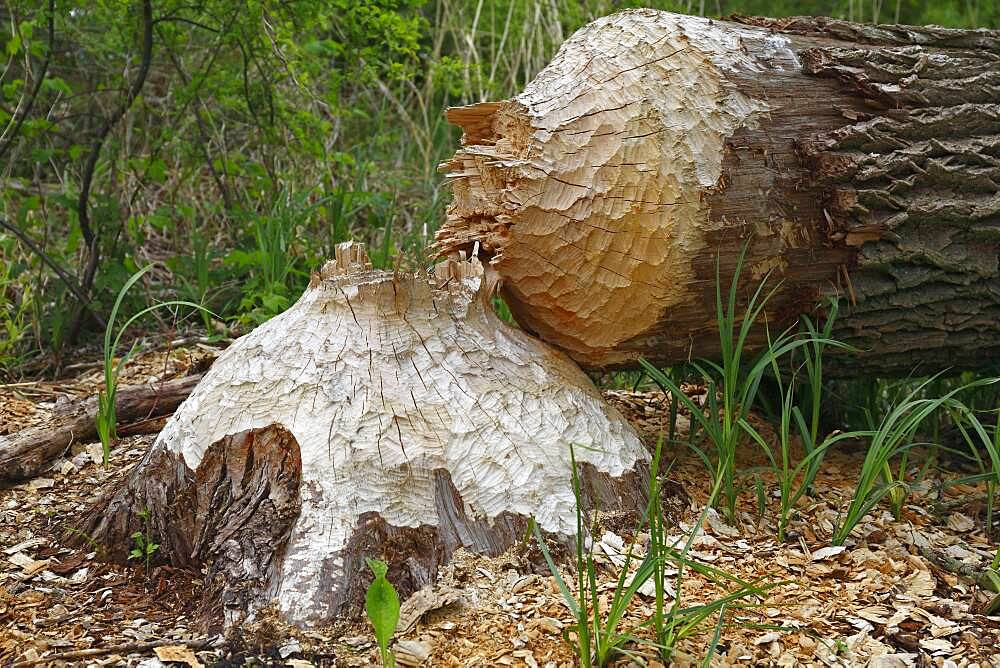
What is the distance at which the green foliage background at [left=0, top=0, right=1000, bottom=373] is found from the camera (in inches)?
142

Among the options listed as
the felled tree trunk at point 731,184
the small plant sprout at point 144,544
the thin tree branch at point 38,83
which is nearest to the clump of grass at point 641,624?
the felled tree trunk at point 731,184

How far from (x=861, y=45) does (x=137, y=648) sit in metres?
2.39

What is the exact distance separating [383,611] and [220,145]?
3.47 meters

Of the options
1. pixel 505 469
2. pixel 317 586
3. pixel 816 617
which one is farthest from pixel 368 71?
pixel 816 617

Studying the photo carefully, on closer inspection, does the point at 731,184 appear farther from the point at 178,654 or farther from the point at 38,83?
the point at 38,83

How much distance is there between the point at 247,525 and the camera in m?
1.99

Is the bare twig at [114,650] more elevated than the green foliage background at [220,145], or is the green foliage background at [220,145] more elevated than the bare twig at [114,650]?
the green foliage background at [220,145]

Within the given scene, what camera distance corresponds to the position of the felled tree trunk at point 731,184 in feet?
7.60

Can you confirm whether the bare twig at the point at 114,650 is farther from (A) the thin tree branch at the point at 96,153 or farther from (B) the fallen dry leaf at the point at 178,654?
(A) the thin tree branch at the point at 96,153

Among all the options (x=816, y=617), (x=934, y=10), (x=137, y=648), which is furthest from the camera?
(x=934, y=10)

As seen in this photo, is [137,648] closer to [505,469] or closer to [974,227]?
[505,469]

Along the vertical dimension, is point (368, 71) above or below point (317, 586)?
above

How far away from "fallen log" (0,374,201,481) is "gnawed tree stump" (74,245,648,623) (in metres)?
0.48

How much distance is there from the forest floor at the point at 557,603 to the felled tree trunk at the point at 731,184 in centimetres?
53
